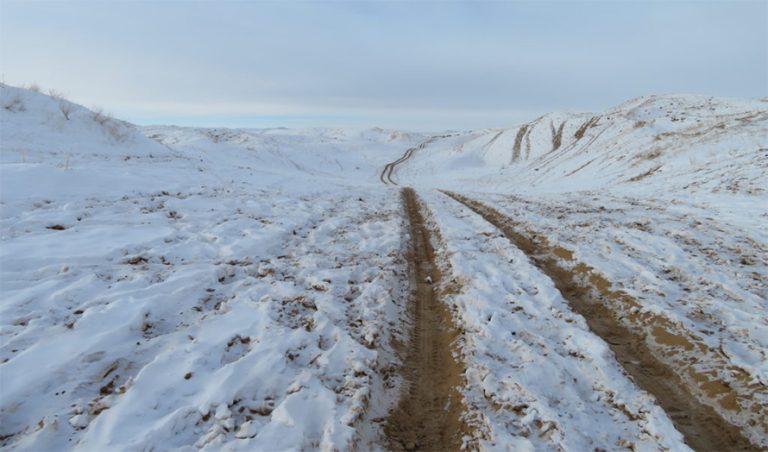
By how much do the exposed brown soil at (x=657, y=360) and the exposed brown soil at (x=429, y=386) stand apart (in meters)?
2.04

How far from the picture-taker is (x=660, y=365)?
4750 mm

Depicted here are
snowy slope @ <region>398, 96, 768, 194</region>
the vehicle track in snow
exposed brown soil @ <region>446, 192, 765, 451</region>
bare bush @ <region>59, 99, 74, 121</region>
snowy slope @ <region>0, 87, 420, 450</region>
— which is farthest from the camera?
the vehicle track in snow

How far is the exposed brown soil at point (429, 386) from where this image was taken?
3.78 metres

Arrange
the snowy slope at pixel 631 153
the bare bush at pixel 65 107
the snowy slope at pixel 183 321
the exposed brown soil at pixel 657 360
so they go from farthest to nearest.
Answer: the snowy slope at pixel 631 153
the bare bush at pixel 65 107
the exposed brown soil at pixel 657 360
the snowy slope at pixel 183 321

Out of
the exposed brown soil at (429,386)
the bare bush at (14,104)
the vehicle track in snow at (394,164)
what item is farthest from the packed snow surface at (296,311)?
the vehicle track in snow at (394,164)

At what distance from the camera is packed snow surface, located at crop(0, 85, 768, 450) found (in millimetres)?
3676

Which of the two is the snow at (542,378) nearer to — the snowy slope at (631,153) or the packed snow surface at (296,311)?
the packed snow surface at (296,311)

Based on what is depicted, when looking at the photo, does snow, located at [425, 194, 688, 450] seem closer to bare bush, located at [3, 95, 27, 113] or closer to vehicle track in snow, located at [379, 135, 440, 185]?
bare bush, located at [3, 95, 27, 113]

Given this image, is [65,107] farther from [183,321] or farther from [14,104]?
[183,321]

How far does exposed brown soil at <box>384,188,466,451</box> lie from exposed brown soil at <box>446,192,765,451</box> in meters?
2.04

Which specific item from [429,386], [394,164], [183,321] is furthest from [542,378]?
[394,164]

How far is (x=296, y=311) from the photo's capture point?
571 centimetres

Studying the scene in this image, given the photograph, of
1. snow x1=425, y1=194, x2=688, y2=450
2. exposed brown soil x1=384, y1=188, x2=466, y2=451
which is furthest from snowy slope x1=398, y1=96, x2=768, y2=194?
exposed brown soil x1=384, y1=188, x2=466, y2=451

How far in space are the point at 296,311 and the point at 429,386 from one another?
7.24 feet
